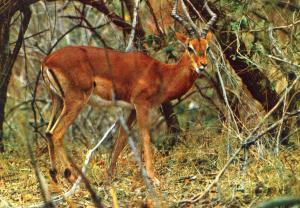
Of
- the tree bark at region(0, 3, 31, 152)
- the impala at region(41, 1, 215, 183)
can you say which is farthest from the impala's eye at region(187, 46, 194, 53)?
the tree bark at region(0, 3, 31, 152)

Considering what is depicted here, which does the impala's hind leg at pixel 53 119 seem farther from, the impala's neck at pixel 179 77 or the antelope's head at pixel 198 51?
the antelope's head at pixel 198 51

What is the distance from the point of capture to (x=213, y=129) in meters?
8.16

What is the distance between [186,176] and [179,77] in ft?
3.90

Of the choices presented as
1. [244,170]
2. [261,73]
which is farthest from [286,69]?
[261,73]

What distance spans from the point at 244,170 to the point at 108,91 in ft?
6.08

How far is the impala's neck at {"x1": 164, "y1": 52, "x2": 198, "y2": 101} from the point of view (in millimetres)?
7582

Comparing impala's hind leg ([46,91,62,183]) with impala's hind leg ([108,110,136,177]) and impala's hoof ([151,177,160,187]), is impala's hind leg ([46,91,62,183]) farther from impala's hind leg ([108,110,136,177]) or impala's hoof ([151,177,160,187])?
impala's hoof ([151,177,160,187])

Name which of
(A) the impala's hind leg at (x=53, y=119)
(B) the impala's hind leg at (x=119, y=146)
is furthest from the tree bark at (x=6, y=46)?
(B) the impala's hind leg at (x=119, y=146)

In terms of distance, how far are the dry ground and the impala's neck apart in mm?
601

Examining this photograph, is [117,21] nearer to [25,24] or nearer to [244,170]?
[25,24]

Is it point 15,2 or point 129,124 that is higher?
point 15,2

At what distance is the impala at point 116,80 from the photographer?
7207 mm

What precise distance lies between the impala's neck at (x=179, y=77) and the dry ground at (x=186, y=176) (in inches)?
23.7

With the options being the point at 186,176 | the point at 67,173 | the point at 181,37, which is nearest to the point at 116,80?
the point at 181,37
